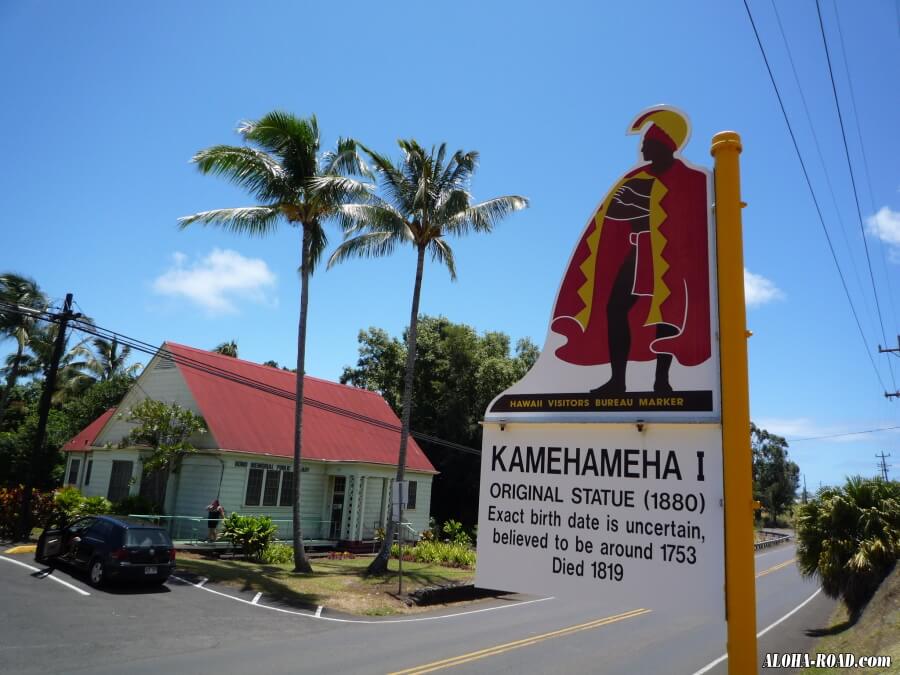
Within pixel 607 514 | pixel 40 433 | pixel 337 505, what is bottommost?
pixel 337 505

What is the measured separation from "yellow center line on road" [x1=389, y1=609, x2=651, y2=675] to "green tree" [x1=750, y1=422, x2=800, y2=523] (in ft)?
271

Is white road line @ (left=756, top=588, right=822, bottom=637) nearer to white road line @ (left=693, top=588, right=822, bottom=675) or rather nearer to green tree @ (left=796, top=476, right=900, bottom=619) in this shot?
white road line @ (left=693, top=588, right=822, bottom=675)

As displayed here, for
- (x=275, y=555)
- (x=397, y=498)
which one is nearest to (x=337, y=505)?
(x=275, y=555)

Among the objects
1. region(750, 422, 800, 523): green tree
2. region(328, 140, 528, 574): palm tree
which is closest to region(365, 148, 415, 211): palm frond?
region(328, 140, 528, 574): palm tree

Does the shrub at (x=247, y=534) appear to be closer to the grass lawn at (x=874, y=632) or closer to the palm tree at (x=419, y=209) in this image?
the palm tree at (x=419, y=209)

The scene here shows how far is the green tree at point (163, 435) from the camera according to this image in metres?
21.7

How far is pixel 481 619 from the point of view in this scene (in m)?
15.4

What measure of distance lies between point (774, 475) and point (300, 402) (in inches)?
3634

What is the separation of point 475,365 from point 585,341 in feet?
114

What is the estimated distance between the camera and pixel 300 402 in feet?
64.0

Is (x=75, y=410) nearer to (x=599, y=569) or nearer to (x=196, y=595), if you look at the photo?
(x=196, y=595)

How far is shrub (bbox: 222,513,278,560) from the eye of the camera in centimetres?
2077

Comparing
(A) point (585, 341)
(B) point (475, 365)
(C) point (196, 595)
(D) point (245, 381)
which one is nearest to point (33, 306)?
(D) point (245, 381)

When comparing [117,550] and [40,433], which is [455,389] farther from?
[117,550]
